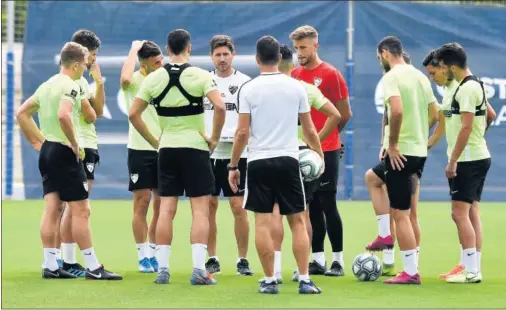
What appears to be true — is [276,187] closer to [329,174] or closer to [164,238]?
[164,238]

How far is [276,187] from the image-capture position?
8.19m

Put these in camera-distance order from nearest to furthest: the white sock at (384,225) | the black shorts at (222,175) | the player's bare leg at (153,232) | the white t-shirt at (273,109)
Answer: the white t-shirt at (273,109) < the white sock at (384,225) < the black shorts at (222,175) < the player's bare leg at (153,232)

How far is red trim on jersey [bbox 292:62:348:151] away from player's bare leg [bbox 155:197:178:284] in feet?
4.76

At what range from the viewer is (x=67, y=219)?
9438mm

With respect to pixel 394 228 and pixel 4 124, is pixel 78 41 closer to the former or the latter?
pixel 394 228

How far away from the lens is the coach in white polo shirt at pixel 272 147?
8086mm

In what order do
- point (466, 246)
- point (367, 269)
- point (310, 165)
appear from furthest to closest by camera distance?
point (466, 246) < point (367, 269) < point (310, 165)

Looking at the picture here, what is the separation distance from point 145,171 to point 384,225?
211cm

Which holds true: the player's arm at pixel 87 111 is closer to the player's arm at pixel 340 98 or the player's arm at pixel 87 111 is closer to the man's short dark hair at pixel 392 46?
the player's arm at pixel 340 98

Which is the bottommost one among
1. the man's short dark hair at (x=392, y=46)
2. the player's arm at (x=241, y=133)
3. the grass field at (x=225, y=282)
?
the grass field at (x=225, y=282)

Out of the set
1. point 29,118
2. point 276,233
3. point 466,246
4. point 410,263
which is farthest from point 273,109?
point 29,118

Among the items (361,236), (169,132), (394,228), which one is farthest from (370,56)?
(169,132)

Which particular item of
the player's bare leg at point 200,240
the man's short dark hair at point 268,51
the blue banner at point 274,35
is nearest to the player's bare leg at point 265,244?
the player's bare leg at point 200,240

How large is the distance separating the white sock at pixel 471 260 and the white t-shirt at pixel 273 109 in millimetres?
1832
